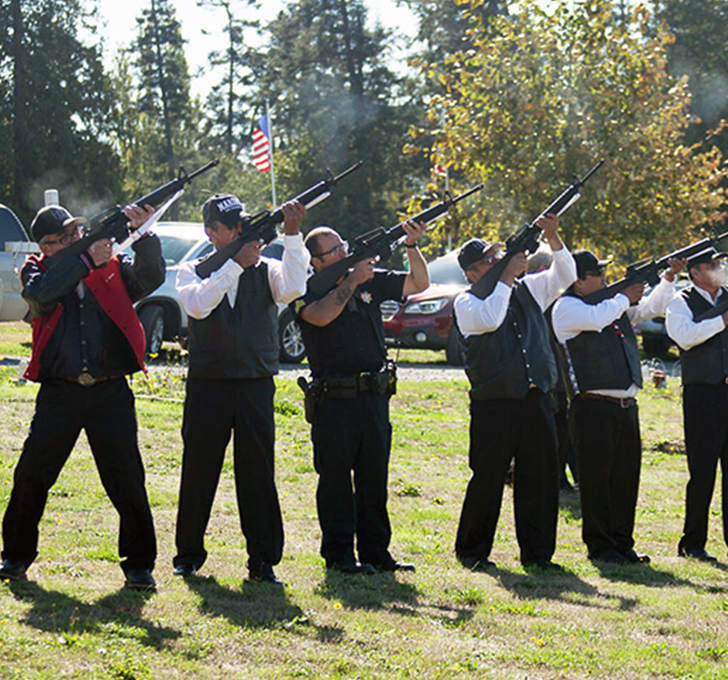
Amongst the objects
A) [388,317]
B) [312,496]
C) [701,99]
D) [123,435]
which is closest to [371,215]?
[701,99]

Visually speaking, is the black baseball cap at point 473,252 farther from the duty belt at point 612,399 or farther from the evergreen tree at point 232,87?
the evergreen tree at point 232,87

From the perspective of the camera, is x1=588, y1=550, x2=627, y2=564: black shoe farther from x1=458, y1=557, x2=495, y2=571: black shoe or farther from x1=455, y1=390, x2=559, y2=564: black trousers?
x1=458, y1=557, x2=495, y2=571: black shoe

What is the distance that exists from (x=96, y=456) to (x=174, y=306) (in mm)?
10373

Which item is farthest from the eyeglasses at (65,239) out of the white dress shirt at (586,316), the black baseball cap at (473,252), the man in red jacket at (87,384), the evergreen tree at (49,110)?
the evergreen tree at (49,110)

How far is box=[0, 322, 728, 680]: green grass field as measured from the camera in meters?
5.42

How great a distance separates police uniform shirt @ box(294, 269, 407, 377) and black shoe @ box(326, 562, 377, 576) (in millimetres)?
1169

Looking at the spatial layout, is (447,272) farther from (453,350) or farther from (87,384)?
(87,384)

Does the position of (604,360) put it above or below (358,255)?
below

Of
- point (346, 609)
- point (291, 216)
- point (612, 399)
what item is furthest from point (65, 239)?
point (612, 399)

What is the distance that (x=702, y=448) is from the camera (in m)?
8.66

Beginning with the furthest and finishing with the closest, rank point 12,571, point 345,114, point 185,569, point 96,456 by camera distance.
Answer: point 345,114
point 185,569
point 96,456
point 12,571

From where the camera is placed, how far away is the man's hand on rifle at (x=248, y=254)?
22.4ft

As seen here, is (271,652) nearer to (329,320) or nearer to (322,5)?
(329,320)

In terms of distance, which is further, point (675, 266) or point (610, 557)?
point (675, 266)
